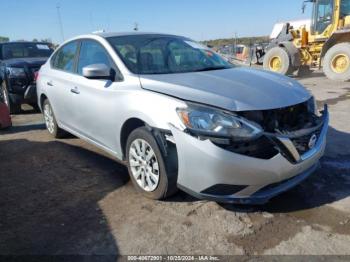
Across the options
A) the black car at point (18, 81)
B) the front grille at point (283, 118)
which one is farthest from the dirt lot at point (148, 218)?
the black car at point (18, 81)

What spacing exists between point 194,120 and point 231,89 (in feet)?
1.72

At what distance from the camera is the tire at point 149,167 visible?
3.25 meters

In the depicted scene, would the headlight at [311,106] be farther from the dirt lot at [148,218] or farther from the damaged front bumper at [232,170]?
the dirt lot at [148,218]

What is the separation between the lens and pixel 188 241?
2863 mm

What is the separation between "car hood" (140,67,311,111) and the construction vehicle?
31.2 ft

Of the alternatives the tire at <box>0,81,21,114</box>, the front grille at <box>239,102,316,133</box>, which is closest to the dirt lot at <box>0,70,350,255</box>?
the front grille at <box>239,102,316,133</box>

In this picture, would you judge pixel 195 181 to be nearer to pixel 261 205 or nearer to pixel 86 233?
pixel 261 205

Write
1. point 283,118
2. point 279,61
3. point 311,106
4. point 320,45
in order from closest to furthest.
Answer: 1. point 283,118
2. point 311,106
3. point 320,45
4. point 279,61

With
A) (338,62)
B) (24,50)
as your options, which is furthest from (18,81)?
(338,62)

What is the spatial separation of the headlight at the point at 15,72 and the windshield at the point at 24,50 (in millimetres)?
1227

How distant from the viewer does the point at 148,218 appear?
10.7ft

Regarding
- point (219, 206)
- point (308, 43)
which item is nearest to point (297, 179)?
point (219, 206)

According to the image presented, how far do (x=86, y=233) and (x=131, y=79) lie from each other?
5.08ft

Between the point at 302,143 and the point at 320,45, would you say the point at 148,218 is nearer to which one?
the point at 302,143
